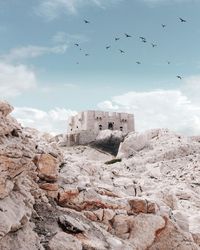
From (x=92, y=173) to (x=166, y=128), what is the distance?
59.1 m

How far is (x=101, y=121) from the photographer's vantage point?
107 metres

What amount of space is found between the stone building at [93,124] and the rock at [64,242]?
8543cm

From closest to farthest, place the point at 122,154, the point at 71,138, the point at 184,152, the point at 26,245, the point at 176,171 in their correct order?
the point at 26,245
the point at 176,171
the point at 184,152
the point at 122,154
the point at 71,138

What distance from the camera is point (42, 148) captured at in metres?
19.3

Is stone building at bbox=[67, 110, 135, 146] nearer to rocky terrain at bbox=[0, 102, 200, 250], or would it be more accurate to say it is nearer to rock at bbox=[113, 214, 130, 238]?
A: rocky terrain at bbox=[0, 102, 200, 250]

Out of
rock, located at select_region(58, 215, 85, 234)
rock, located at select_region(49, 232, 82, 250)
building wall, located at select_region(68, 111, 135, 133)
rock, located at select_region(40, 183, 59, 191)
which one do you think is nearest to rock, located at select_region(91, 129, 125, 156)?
building wall, located at select_region(68, 111, 135, 133)

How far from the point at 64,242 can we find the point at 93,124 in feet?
300

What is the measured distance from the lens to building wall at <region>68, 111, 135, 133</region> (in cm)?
10550

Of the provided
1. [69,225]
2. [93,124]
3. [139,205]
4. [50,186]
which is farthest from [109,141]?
[69,225]

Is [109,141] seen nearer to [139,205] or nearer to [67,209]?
[139,205]

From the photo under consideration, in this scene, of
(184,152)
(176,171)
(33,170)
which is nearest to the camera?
(33,170)

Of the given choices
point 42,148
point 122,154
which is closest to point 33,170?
point 42,148

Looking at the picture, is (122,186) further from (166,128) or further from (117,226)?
(166,128)

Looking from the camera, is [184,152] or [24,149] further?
[184,152]
